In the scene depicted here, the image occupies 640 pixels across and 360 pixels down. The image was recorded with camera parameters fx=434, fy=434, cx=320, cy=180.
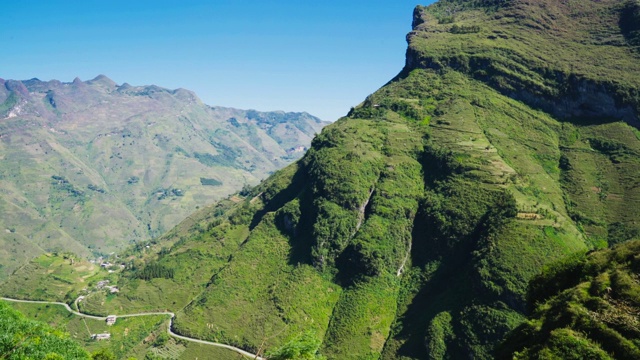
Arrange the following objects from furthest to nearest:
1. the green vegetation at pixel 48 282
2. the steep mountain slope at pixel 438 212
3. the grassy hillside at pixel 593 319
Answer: the green vegetation at pixel 48 282 < the steep mountain slope at pixel 438 212 < the grassy hillside at pixel 593 319

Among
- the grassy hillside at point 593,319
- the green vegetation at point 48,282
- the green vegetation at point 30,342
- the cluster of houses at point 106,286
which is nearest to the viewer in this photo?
the grassy hillside at point 593,319

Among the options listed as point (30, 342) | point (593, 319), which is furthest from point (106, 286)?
point (593, 319)

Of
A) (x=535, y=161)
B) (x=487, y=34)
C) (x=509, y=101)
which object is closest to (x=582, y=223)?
(x=535, y=161)

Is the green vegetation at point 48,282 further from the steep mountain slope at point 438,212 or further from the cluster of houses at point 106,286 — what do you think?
the steep mountain slope at point 438,212

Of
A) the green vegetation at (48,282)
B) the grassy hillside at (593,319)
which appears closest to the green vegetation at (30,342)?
the grassy hillside at (593,319)

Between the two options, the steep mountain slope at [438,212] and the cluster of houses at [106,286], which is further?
the cluster of houses at [106,286]

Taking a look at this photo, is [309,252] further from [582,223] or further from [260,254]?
[582,223]

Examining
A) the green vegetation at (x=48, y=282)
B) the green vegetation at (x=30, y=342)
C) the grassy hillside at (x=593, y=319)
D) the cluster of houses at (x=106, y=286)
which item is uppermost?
the grassy hillside at (x=593, y=319)

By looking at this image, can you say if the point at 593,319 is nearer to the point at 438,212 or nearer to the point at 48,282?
the point at 438,212
